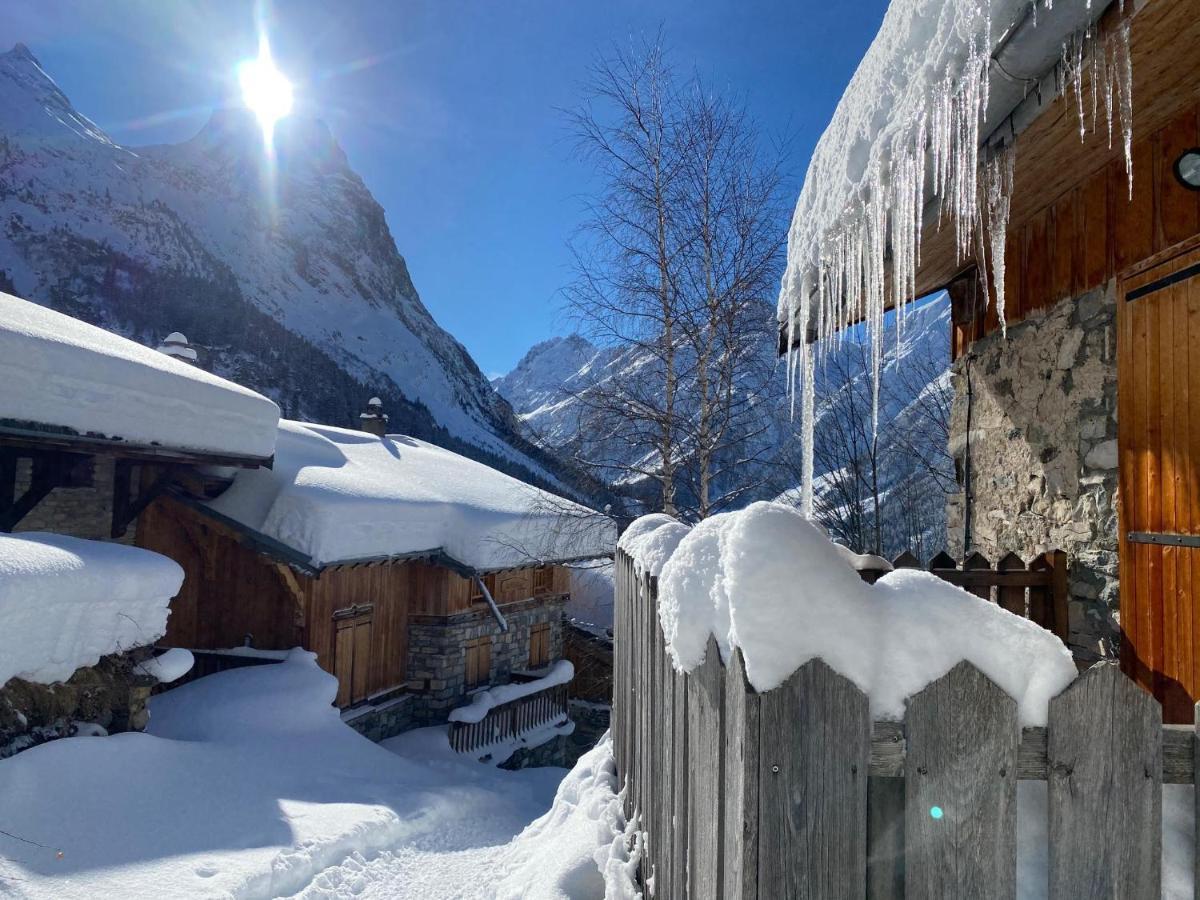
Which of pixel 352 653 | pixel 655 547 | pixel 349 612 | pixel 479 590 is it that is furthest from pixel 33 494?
pixel 655 547

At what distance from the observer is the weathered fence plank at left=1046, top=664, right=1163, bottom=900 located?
3.66ft

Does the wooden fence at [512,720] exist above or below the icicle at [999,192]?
below

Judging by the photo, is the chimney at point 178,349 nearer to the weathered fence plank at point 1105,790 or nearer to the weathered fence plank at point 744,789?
the weathered fence plank at point 744,789

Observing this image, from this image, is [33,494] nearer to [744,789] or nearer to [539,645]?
[539,645]

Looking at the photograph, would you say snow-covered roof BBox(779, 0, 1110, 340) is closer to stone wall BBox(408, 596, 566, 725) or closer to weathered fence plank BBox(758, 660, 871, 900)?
weathered fence plank BBox(758, 660, 871, 900)

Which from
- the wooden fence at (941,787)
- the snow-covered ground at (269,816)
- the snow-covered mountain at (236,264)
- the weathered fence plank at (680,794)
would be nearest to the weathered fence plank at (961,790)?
the wooden fence at (941,787)

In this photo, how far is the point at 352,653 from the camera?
12.0 meters

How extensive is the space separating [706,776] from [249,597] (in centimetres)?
1160

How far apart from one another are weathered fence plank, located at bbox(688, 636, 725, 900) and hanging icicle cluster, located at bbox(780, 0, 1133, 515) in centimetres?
179

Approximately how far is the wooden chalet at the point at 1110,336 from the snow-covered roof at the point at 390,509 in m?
6.94

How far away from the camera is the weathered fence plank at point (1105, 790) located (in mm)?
1115

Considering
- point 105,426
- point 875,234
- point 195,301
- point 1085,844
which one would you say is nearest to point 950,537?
point 875,234

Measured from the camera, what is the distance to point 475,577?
43.8 ft

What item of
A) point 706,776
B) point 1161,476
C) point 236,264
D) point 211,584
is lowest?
point 211,584
